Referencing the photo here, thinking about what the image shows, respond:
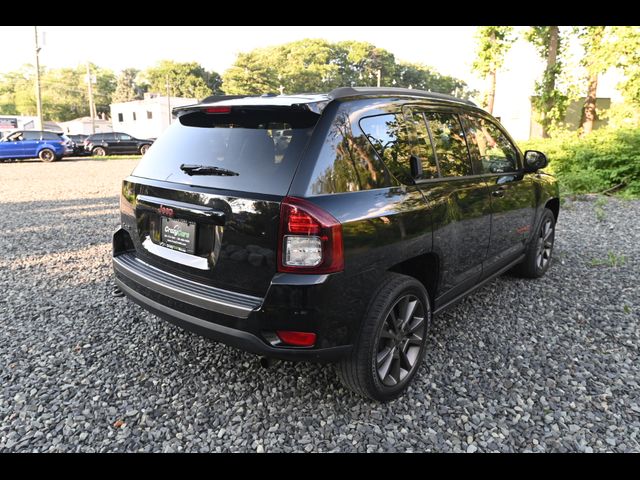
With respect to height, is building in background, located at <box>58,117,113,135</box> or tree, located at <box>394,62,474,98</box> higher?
tree, located at <box>394,62,474,98</box>

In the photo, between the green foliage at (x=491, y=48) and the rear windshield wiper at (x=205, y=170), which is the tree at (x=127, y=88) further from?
the rear windshield wiper at (x=205, y=170)

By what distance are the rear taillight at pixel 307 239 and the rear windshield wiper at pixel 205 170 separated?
18.1 inches

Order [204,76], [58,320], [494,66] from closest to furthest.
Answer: [58,320] → [494,66] → [204,76]

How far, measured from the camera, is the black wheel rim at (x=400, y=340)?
8.43 feet

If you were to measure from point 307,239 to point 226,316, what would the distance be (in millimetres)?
597

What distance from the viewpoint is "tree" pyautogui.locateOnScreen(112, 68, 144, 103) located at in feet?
305

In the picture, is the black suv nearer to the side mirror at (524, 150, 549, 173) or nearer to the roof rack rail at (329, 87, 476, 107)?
the roof rack rail at (329, 87, 476, 107)

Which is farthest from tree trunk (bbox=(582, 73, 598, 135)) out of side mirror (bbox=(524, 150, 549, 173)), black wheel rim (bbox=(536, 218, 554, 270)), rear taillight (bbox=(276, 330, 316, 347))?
rear taillight (bbox=(276, 330, 316, 347))

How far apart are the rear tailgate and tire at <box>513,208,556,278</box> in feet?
10.3

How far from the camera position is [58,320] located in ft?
12.1

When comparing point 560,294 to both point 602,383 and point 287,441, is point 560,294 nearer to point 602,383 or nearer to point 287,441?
point 602,383

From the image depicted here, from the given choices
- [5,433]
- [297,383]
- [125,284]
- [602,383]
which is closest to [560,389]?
[602,383]

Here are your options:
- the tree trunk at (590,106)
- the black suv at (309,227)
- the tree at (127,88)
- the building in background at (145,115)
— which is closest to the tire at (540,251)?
the black suv at (309,227)
